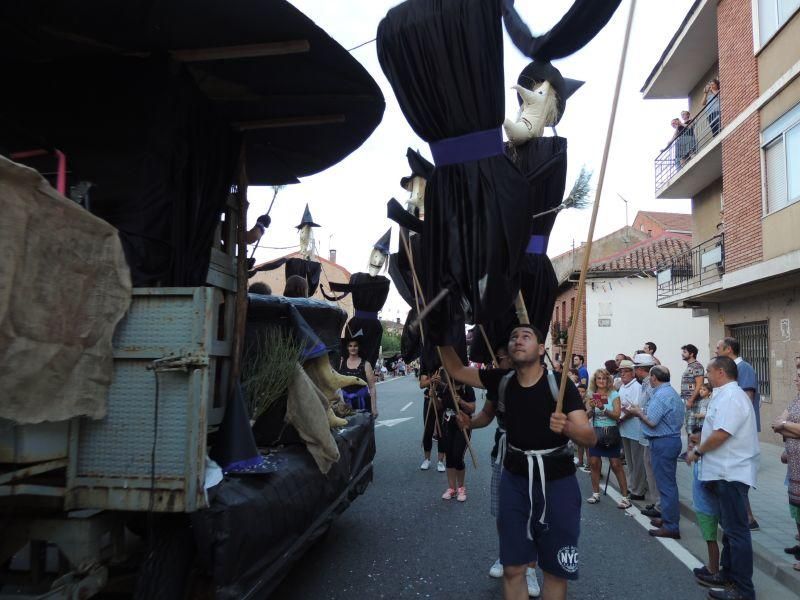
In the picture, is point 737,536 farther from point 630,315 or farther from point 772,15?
point 630,315

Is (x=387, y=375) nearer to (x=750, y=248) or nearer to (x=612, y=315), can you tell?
(x=612, y=315)

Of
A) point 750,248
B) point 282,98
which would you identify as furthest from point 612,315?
point 282,98

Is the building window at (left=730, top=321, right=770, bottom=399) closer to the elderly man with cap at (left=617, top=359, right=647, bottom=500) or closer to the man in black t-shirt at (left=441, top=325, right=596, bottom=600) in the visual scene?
the elderly man with cap at (left=617, top=359, right=647, bottom=500)

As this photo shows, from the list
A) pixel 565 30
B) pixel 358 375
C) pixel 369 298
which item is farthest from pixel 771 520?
pixel 565 30

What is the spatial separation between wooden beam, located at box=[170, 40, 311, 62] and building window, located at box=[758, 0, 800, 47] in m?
12.3

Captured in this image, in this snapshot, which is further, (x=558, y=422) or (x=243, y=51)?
(x=243, y=51)

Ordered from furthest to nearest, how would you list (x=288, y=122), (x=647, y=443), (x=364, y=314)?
(x=364, y=314), (x=647, y=443), (x=288, y=122)

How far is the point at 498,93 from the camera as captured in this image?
286cm

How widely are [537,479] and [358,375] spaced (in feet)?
A: 18.4

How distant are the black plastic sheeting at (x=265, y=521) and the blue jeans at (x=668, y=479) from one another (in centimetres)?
353

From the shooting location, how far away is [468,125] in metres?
2.92

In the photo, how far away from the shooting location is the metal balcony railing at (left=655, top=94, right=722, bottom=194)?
1593 centimetres

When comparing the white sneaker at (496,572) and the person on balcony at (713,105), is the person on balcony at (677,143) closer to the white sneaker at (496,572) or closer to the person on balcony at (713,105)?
the person on balcony at (713,105)

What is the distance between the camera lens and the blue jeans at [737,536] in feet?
14.2
